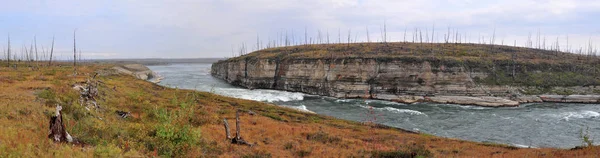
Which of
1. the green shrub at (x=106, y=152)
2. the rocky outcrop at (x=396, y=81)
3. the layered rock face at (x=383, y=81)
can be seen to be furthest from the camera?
the layered rock face at (x=383, y=81)

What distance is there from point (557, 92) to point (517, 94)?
7.82 m

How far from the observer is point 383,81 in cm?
6812

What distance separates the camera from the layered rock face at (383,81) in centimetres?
6178

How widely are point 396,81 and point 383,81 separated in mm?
2749

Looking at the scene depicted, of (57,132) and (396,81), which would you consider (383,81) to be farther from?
(57,132)

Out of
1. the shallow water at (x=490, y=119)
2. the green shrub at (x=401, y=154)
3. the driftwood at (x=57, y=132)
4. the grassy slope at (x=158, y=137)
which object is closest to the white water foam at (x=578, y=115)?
the shallow water at (x=490, y=119)

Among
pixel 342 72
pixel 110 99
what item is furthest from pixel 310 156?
pixel 342 72

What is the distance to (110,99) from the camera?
80.5ft

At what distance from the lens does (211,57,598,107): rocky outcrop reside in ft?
198

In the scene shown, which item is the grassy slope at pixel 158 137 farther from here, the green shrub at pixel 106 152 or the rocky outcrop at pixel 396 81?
the rocky outcrop at pixel 396 81

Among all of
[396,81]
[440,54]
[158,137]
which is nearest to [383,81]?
[396,81]

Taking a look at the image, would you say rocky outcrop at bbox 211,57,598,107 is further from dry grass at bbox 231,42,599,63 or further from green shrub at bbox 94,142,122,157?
green shrub at bbox 94,142,122,157

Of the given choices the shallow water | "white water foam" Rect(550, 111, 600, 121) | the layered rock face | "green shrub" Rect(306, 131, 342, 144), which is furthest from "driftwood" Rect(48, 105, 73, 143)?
the layered rock face

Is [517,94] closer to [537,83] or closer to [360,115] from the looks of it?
[537,83]
